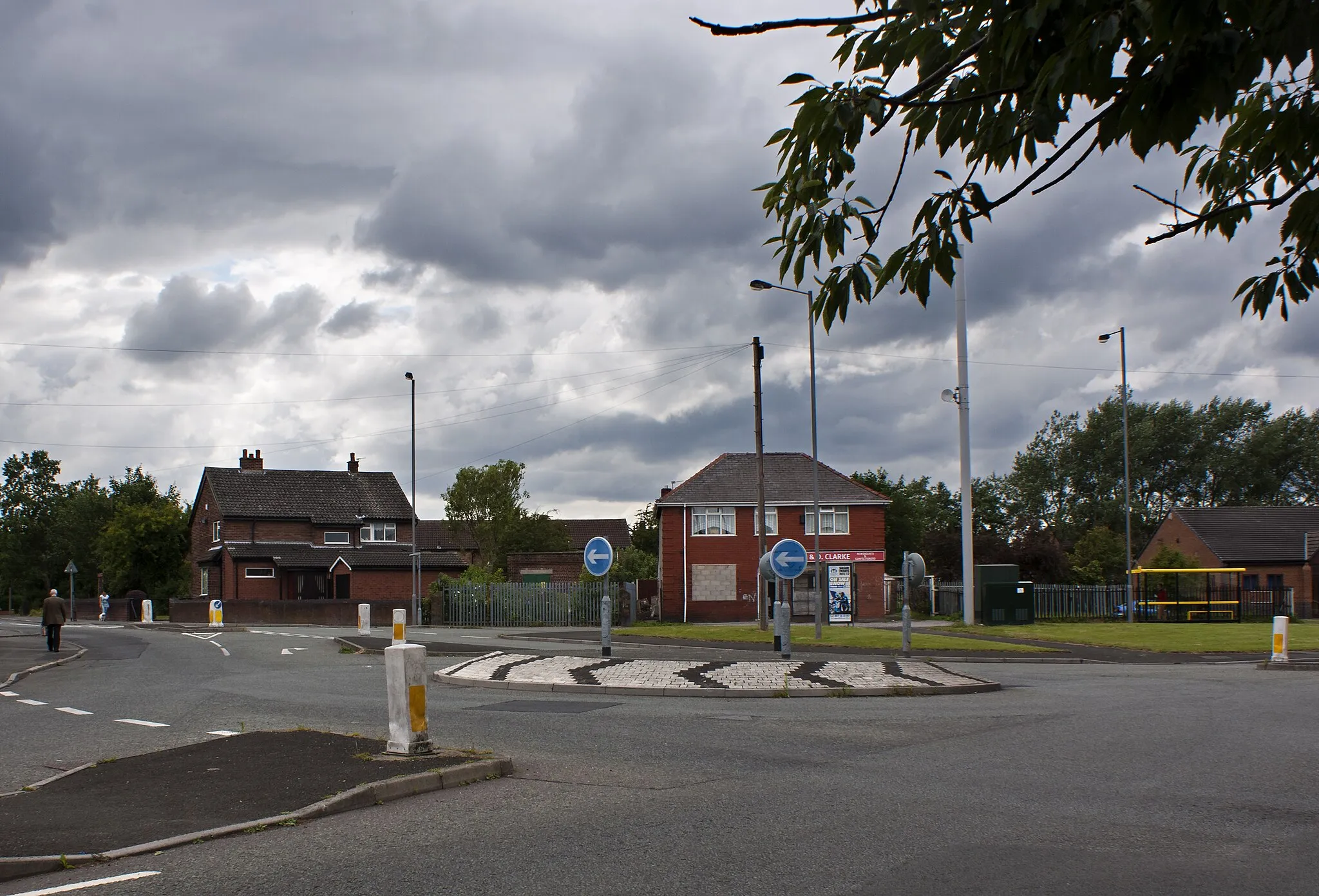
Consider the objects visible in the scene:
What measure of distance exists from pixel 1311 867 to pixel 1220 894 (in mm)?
916

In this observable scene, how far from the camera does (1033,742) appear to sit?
→ 426 inches

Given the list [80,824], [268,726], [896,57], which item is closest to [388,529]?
[268,726]

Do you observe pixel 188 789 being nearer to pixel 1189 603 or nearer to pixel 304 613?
pixel 304 613

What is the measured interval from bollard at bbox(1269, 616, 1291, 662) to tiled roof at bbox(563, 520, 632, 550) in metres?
81.4

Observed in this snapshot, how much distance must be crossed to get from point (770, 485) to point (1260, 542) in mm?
30590

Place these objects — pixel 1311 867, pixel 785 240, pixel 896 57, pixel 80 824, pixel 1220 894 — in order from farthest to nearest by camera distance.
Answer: pixel 80 824
pixel 1311 867
pixel 1220 894
pixel 785 240
pixel 896 57

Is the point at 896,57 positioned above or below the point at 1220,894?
above

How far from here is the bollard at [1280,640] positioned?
72.3 ft

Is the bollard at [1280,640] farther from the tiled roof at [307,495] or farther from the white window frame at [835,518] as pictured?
the tiled roof at [307,495]

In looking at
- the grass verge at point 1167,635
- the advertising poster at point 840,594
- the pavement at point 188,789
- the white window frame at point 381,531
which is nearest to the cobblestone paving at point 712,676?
the pavement at point 188,789

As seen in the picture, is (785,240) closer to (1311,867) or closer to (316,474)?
(1311,867)

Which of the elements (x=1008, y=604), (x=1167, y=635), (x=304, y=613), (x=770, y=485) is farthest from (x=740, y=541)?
(x=1167, y=635)

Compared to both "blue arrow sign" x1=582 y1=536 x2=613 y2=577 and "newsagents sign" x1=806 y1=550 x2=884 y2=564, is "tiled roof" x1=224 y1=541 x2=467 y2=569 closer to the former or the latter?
"newsagents sign" x1=806 y1=550 x2=884 y2=564

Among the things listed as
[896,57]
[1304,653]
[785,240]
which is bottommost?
[1304,653]
